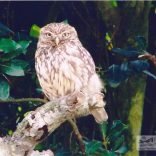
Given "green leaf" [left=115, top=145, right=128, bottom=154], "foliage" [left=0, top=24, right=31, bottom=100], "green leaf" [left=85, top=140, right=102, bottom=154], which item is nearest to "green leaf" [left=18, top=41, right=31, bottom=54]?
"foliage" [left=0, top=24, right=31, bottom=100]

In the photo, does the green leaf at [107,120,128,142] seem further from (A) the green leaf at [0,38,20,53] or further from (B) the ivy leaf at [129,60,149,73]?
(A) the green leaf at [0,38,20,53]

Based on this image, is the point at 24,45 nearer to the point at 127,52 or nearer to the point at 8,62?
the point at 8,62

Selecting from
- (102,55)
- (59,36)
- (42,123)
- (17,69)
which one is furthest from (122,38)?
(42,123)

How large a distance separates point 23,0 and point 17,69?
776 millimetres

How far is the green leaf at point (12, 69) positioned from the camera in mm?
3441

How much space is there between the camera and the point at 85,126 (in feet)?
13.7

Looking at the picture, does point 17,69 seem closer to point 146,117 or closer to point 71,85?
point 71,85

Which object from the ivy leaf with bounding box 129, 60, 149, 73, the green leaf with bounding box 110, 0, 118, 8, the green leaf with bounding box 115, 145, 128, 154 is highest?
the green leaf with bounding box 110, 0, 118, 8

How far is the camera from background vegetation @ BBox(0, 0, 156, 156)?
374cm

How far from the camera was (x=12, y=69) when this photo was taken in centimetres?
345

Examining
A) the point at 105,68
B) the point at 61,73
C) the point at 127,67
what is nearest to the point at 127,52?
the point at 127,67

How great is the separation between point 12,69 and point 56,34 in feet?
0.99

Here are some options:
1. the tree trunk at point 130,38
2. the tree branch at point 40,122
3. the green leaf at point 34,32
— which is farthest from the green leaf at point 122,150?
the tree branch at point 40,122

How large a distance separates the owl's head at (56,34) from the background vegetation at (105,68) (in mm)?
134
